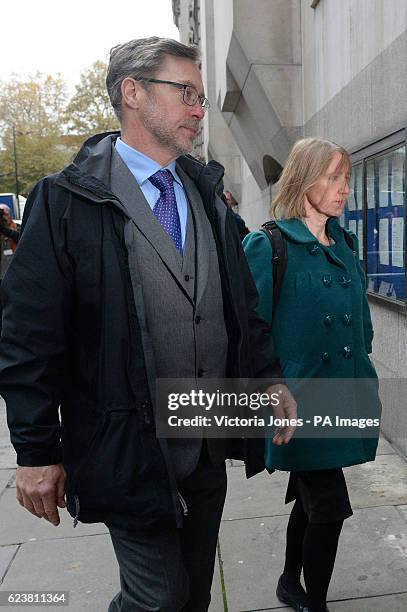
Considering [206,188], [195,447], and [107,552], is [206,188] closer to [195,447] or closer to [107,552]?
[195,447]

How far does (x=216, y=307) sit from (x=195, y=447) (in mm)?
438

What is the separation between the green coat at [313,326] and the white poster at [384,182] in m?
2.27

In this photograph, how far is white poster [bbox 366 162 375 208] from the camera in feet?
15.9

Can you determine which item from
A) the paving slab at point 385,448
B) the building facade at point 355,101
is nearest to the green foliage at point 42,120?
the building facade at point 355,101

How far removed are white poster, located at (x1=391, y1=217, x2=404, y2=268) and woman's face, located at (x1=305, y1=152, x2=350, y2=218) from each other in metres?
1.90

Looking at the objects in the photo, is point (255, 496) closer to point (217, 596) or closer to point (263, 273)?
point (217, 596)

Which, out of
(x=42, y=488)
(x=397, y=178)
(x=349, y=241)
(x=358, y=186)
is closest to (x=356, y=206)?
(x=358, y=186)

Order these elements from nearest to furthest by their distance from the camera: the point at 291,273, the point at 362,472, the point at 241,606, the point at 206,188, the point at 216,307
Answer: the point at 216,307 → the point at 206,188 → the point at 291,273 → the point at 241,606 → the point at 362,472

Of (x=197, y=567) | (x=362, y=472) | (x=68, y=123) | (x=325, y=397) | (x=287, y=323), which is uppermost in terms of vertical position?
(x=68, y=123)

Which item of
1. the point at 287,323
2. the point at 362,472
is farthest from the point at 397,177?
the point at 287,323

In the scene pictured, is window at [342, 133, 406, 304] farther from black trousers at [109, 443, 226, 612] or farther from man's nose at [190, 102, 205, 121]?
black trousers at [109, 443, 226, 612]

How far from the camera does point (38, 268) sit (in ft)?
5.65

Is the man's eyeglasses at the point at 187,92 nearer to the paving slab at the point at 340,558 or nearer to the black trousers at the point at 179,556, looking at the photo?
the black trousers at the point at 179,556

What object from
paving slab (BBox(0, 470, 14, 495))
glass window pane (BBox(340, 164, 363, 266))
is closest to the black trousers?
paving slab (BBox(0, 470, 14, 495))
